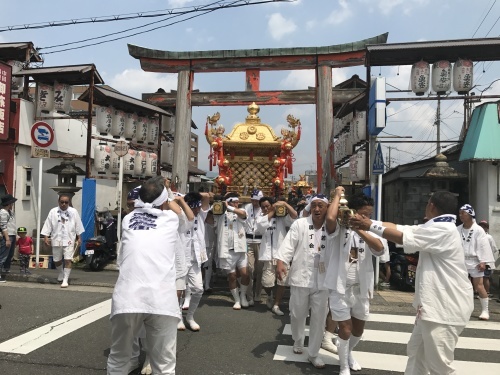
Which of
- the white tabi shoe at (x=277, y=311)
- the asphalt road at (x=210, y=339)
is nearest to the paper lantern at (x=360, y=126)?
the asphalt road at (x=210, y=339)

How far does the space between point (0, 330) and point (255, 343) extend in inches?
132

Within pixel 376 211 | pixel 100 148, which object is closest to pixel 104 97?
pixel 100 148

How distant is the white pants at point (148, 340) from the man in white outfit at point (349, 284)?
179 centimetres

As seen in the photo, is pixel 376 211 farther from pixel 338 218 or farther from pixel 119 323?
pixel 119 323

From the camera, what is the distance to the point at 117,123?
14.6m

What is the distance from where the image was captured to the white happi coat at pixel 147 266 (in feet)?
10.9

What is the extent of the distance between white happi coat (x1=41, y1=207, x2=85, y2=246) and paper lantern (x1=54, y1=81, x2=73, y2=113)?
6207mm

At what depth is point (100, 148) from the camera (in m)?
14.1

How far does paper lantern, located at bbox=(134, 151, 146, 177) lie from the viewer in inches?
597

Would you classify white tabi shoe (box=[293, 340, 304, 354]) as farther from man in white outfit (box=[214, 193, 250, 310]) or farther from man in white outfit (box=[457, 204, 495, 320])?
man in white outfit (box=[457, 204, 495, 320])

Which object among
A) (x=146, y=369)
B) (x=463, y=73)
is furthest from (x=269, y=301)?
(x=463, y=73)

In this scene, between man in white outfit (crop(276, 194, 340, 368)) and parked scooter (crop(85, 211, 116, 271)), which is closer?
man in white outfit (crop(276, 194, 340, 368))

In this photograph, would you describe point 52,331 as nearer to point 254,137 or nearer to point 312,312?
point 312,312

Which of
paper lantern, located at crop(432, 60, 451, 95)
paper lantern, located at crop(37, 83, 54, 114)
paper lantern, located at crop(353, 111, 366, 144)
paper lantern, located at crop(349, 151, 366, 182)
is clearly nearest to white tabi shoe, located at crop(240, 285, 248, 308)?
paper lantern, located at crop(349, 151, 366, 182)
